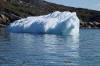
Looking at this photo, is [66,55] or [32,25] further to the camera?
[32,25]

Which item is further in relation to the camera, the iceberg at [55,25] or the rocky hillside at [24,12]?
the rocky hillside at [24,12]

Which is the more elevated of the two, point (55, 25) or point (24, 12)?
point (24, 12)

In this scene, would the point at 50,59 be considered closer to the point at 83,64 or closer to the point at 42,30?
the point at 83,64

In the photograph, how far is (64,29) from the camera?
43781 mm

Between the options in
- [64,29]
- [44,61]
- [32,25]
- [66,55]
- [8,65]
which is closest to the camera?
[8,65]

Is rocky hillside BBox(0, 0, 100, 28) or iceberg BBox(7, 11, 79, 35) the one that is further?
rocky hillside BBox(0, 0, 100, 28)

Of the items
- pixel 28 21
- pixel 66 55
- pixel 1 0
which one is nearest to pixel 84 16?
pixel 1 0

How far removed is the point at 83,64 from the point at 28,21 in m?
33.0

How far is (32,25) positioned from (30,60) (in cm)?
2958

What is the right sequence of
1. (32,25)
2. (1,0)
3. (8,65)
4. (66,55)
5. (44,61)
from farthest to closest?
(1,0), (32,25), (66,55), (44,61), (8,65)

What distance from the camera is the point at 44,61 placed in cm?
1733

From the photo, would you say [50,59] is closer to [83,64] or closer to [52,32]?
[83,64]

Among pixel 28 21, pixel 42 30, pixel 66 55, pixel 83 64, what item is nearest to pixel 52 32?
pixel 42 30

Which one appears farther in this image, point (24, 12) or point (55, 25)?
point (24, 12)
